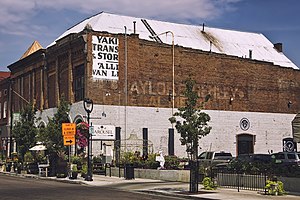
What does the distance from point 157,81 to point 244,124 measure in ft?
37.9

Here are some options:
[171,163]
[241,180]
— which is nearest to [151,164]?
[171,163]

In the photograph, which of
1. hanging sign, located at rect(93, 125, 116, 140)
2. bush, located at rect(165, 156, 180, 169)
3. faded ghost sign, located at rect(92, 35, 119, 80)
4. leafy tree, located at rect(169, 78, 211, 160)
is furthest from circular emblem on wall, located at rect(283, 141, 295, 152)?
leafy tree, located at rect(169, 78, 211, 160)

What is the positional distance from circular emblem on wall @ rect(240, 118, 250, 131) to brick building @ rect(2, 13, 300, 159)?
0.36ft

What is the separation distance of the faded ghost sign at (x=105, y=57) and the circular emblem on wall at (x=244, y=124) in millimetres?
15602

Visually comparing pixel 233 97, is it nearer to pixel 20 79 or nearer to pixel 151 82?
pixel 151 82

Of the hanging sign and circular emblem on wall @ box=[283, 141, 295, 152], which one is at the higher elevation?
the hanging sign

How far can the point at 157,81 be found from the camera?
4966 centimetres

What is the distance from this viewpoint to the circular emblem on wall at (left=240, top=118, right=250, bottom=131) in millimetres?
54688

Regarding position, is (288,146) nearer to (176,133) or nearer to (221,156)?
(176,133)

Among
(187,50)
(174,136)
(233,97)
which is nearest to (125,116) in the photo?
(174,136)

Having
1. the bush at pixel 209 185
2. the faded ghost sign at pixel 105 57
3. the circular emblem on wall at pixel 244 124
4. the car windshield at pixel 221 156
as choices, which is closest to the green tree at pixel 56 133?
the faded ghost sign at pixel 105 57

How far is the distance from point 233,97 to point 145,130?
469 inches

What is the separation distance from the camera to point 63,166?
3794cm

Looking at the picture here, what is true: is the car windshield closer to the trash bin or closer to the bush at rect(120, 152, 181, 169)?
the bush at rect(120, 152, 181, 169)
